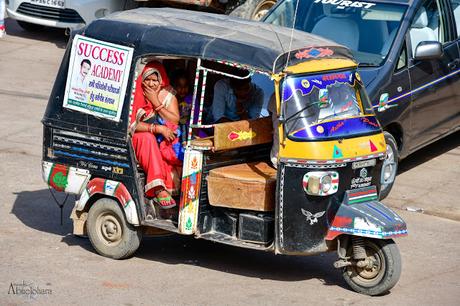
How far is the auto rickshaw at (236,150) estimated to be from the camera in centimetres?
797

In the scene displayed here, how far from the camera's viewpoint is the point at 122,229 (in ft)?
28.9

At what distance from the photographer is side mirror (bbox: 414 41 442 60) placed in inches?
439

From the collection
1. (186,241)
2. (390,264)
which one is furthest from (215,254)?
(390,264)

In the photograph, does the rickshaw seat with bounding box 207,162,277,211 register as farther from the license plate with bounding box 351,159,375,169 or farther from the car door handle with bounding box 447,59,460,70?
the car door handle with bounding box 447,59,460,70

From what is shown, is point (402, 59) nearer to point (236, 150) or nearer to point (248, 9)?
point (236, 150)

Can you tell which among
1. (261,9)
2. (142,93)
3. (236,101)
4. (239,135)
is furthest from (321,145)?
(261,9)

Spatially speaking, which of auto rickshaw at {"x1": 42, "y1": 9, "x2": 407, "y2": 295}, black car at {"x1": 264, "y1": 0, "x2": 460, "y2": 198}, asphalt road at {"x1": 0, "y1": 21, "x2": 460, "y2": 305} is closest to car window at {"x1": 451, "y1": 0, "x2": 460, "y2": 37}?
black car at {"x1": 264, "y1": 0, "x2": 460, "y2": 198}

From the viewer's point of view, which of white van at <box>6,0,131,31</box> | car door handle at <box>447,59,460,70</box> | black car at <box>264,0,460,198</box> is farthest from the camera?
white van at <box>6,0,131,31</box>

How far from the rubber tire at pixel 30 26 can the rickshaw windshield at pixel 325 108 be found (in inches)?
428

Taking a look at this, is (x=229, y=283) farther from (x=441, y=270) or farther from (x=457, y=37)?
(x=457, y=37)

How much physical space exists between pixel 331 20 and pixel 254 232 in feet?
13.4

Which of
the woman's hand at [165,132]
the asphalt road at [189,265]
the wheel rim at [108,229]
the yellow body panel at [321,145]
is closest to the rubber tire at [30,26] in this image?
the asphalt road at [189,265]

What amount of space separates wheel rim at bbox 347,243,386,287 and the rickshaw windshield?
93 centimetres

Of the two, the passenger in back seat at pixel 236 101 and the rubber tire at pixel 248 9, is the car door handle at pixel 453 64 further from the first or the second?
the rubber tire at pixel 248 9
